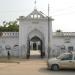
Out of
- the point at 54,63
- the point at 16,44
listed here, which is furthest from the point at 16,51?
the point at 54,63

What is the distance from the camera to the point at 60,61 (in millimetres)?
23094

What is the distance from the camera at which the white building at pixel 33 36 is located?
41.3 meters

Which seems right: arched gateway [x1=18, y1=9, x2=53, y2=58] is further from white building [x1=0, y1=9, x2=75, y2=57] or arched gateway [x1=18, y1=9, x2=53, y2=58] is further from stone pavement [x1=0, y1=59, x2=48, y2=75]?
stone pavement [x1=0, y1=59, x2=48, y2=75]

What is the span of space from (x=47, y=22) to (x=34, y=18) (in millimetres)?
2145

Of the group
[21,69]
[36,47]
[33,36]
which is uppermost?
[33,36]

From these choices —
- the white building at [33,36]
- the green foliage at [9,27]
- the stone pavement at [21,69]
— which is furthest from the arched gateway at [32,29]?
the green foliage at [9,27]

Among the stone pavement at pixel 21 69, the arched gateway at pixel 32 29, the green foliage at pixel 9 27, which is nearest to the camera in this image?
the stone pavement at pixel 21 69

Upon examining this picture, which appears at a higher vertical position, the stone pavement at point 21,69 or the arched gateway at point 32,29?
the arched gateway at point 32,29

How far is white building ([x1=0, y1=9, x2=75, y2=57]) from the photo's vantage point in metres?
41.3

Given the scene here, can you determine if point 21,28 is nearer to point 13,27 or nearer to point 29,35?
point 29,35

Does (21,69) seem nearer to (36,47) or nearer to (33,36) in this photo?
(33,36)

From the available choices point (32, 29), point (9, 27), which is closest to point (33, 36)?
point (32, 29)

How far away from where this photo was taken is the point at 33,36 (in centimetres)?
4231

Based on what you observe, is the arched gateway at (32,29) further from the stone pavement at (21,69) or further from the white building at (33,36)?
the stone pavement at (21,69)
